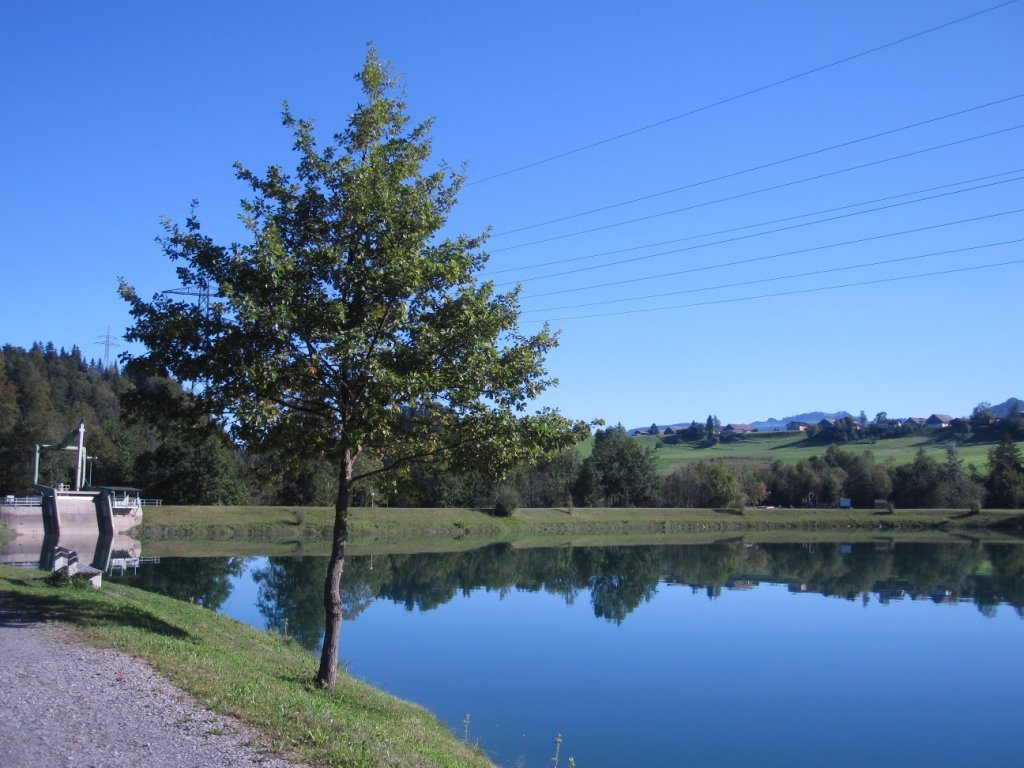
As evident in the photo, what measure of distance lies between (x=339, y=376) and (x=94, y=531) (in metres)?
58.6

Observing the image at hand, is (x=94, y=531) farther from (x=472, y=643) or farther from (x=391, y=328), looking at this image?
(x=391, y=328)

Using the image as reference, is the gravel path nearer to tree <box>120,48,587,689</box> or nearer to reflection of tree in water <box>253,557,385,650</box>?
tree <box>120,48,587,689</box>

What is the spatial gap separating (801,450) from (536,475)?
82.7 metres

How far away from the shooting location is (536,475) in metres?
113

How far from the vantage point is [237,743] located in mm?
9070

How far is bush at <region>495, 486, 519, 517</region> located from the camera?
296 ft

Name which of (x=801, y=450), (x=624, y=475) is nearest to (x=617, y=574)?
(x=624, y=475)

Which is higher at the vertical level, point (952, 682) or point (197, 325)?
point (197, 325)

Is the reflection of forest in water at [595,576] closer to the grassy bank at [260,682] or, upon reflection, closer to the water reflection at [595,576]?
the water reflection at [595,576]

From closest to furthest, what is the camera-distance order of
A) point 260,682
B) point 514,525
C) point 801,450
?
point 260,682, point 514,525, point 801,450

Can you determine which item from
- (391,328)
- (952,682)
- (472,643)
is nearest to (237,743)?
(391,328)

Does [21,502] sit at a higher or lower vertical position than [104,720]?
higher

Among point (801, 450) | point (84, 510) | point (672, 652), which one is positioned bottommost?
point (672, 652)

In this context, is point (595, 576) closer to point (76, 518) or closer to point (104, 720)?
point (76, 518)
